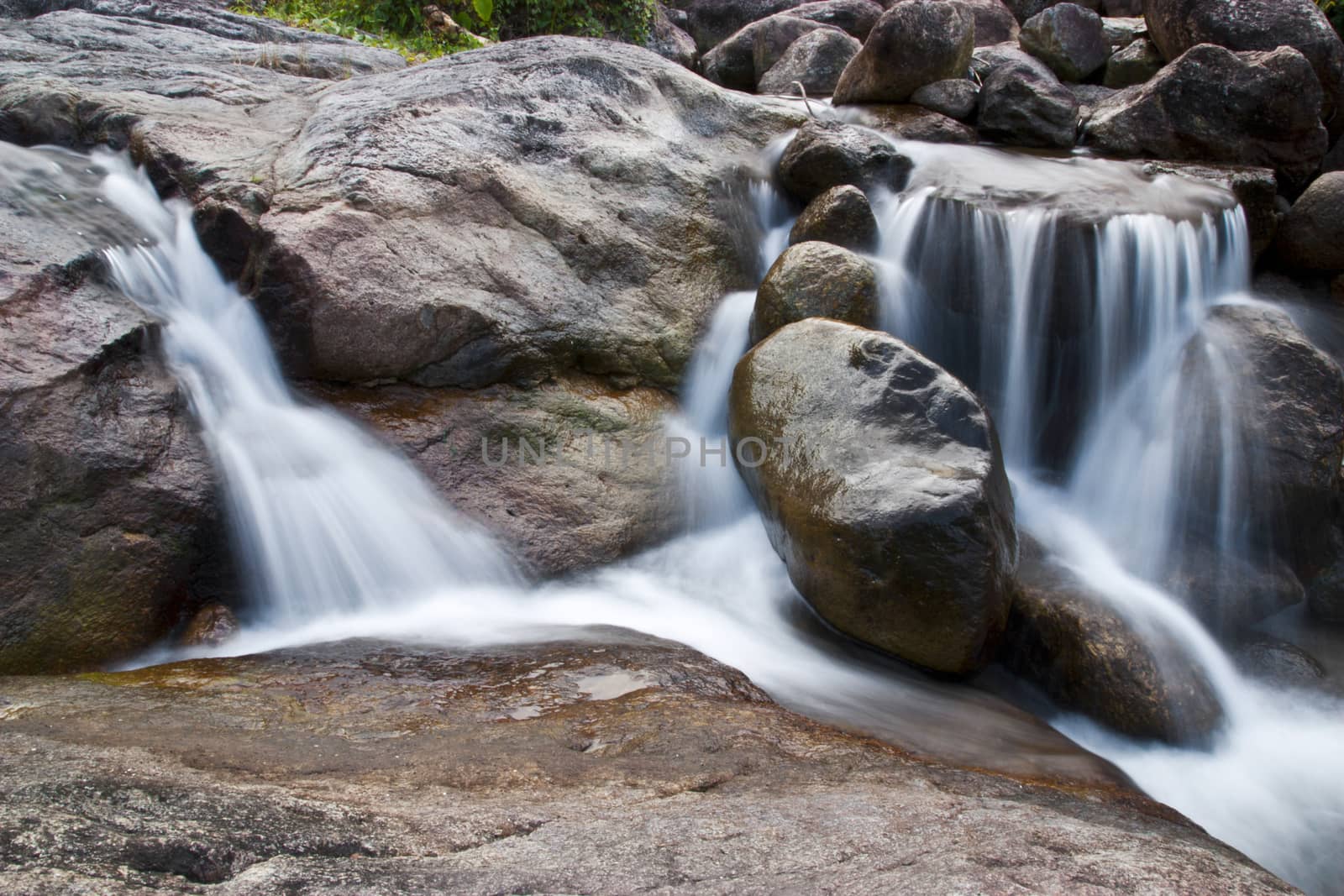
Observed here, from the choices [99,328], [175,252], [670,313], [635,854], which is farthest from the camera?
[670,313]

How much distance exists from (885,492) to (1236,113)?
563 centimetres

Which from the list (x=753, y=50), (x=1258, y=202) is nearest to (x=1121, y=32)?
(x=753, y=50)

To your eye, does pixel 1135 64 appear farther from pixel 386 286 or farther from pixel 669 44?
pixel 386 286

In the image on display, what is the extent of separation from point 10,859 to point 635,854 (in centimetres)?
107

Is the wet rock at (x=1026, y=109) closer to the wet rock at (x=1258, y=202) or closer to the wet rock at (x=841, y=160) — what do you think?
the wet rock at (x=1258, y=202)

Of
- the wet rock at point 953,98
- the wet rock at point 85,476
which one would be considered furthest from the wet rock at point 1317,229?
the wet rock at point 85,476

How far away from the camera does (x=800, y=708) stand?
3.36m

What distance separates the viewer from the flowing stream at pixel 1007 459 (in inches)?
142

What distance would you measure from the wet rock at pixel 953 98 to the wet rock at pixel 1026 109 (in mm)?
98

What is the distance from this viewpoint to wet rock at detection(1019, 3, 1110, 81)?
9133mm

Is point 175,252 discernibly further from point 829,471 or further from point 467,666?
point 829,471

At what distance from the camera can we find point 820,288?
520 centimetres

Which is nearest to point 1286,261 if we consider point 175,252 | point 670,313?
point 670,313

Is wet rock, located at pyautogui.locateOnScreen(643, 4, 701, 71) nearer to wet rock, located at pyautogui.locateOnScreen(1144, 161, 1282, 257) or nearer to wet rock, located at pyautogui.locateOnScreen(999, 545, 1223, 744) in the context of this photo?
wet rock, located at pyautogui.locateOnScreen(1144, 161, 1282, 257)
